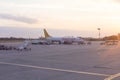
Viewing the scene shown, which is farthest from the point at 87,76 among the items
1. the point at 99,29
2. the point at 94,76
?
the point at 99,29

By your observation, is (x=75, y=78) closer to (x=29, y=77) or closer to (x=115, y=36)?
(x=29, y=77)

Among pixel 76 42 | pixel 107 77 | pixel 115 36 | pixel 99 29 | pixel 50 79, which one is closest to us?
pixel 50 79

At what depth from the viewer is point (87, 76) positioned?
58.4 ft

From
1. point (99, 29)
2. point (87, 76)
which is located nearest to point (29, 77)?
point (87, 76)

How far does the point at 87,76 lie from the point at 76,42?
78.3m

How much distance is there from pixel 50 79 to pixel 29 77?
1.22 metres

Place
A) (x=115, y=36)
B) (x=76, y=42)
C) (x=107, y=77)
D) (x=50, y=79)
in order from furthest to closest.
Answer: (x=115, y=36) → (x=76, y=42) → (x=107, y=77) → (x=50, y=79)

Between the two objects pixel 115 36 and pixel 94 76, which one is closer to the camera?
pixel 94 76

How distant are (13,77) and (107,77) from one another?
521 cm

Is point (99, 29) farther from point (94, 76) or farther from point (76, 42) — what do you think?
point (94, 76)

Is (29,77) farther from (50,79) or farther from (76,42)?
(76,42)

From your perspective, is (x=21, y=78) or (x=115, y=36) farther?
(x=115, y=36)

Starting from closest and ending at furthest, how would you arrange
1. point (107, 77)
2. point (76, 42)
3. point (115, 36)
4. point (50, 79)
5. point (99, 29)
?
point (50, 79) < point (107, 77) < point (76, 42) < point (99, 29) < point (115, 36)

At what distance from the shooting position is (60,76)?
17.6 m
